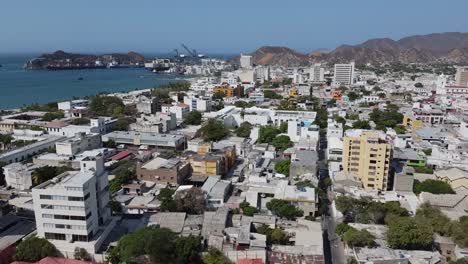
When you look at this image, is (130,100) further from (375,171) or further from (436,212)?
(436,212)

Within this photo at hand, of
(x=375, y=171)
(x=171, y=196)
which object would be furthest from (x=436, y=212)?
(x=171, y=196)

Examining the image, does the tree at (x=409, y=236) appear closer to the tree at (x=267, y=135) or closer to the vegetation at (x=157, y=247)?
the vegetation at (x=157, y=247)

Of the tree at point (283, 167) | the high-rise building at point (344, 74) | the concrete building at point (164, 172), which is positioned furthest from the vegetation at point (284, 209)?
the high-rise building at point (344, 74)

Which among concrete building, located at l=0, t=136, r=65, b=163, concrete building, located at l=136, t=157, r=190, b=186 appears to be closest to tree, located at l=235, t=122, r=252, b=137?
concrete building, located at l=136, t=157, r=190, b=186

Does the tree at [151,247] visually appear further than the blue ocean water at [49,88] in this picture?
No

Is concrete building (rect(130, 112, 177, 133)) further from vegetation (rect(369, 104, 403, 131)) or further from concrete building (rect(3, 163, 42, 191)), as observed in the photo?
vegetation (rect(369, 104, 403, 131))

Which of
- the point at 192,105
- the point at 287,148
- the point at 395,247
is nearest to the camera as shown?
the point at 395,247

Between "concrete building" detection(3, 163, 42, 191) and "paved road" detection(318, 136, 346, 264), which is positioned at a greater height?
"concrete building" detection(3, 163, 42, 191)
